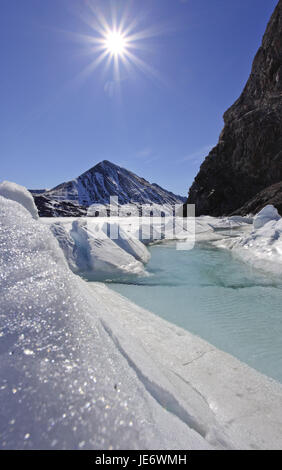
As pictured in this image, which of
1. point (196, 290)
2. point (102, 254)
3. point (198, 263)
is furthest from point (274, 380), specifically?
point (198, 263)

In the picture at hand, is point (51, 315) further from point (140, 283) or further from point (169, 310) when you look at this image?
point (140, 283)

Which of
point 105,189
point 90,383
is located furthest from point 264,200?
point 105,189

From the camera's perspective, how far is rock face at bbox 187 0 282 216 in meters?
29.6

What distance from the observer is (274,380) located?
6.06 feet

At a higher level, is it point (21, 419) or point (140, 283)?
point (21, 419)

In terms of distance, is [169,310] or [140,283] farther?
[140,283]

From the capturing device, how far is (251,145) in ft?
102

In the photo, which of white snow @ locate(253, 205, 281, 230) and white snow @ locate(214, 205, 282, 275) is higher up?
white snow @ locate(253, 205, 281, 230)

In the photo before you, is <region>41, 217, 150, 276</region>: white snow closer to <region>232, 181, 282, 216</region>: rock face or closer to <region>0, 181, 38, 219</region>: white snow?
<region>0, 181, 38, 219</region>: white snow

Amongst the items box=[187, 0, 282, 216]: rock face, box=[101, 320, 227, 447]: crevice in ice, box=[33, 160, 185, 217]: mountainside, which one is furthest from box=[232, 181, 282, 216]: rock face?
box=[33, 160, 185, 217]: mountainside

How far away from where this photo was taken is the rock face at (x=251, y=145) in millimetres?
29578

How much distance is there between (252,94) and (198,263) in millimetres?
39400

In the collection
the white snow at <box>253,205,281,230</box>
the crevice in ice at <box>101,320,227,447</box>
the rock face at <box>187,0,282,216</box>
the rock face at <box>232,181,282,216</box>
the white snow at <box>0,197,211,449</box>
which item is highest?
the rock face at <box>187,0,282,216</box>

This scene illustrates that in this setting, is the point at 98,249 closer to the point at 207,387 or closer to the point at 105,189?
the point at 207,387
